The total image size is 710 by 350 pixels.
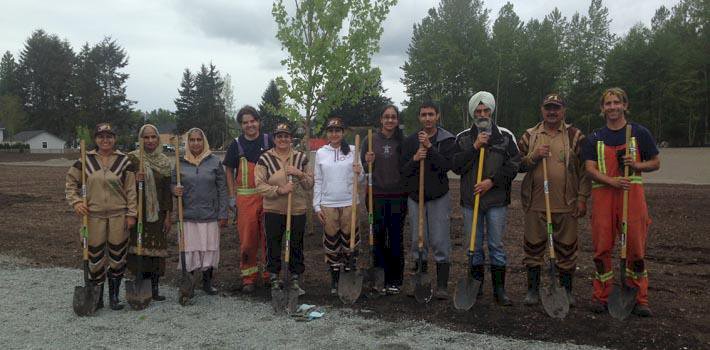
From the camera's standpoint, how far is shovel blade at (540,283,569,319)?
5031 millimetres

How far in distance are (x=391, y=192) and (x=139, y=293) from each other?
309cm

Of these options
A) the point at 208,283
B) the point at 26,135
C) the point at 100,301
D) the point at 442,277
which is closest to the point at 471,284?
the point at 442,277

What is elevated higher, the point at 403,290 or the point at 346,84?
Answer: the point at 346,84

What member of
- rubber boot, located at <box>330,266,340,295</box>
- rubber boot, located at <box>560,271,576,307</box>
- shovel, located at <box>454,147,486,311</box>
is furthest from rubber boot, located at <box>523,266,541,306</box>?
rubber boot, located at <box>330,266,340,295</box>

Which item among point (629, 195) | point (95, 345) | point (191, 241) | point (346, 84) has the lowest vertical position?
point (95, 345)

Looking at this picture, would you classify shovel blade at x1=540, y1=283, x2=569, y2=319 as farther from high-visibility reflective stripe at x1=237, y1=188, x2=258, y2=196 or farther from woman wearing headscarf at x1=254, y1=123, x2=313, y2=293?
high-visibility reflective stripe at x1=237, y1=188, x2=258, y2=196

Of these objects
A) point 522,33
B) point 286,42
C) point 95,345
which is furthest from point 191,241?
point 522,33

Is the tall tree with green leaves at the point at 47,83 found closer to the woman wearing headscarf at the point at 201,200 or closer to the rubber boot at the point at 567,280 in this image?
the woman wearing headscarf at the point at 201,200

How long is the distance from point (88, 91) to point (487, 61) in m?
49.8

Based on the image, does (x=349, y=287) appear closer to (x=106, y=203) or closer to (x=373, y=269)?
(x=373, y=269)

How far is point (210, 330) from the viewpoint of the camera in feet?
16.5

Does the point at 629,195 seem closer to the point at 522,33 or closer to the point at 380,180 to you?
the point at 380,180

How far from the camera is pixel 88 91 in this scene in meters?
65.6

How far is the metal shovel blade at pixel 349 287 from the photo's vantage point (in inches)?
228
